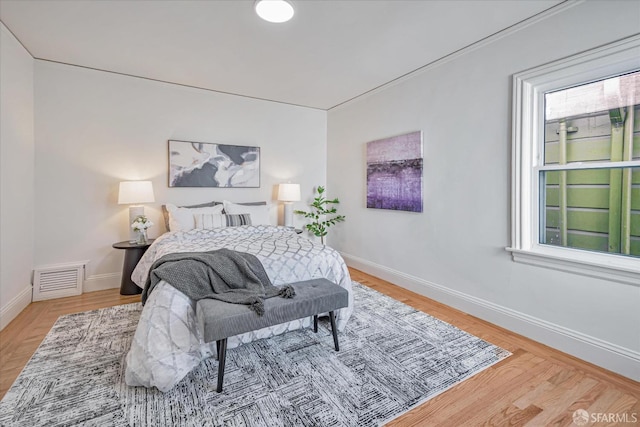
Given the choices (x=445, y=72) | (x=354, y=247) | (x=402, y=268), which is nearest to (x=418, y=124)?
(x=445, y=72)

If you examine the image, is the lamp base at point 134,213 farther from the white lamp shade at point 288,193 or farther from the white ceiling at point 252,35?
the white lamp shade at point 288,193

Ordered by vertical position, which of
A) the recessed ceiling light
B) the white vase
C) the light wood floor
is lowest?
the light wood floor

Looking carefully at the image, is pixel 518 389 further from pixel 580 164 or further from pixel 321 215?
pixel 321 215

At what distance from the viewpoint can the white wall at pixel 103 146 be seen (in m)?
3.26

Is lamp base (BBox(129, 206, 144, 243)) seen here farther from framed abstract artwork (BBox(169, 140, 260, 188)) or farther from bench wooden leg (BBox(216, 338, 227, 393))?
bench wooden leg (BBox(216, 338, 227, 393))

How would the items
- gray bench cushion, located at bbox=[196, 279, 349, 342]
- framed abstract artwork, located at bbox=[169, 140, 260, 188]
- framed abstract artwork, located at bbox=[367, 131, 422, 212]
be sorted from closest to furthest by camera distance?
gray bench cushion, located at bbox=[196, 279, 349, 342]
framed abstract artwork, located at bbox=[367, 131, 422, 212]
framed abstract artwork, located at bbox=[169, 140, 260, 188]

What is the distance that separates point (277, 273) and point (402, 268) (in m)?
1.88

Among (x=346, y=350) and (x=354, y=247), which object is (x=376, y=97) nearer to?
(x=354, y=247)

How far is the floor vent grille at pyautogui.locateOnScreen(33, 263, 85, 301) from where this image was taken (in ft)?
10.5

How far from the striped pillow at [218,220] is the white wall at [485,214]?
174 cm

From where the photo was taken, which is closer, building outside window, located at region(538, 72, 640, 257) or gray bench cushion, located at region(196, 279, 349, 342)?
gray bench cushion, located at region(196, 279, 349, 342)

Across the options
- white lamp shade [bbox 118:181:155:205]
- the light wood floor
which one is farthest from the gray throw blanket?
white lamp shade [bbox 118:181:155:205]

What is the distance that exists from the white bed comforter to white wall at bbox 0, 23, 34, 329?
96cm

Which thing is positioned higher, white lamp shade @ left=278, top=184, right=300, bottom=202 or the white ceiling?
the white ceiling
